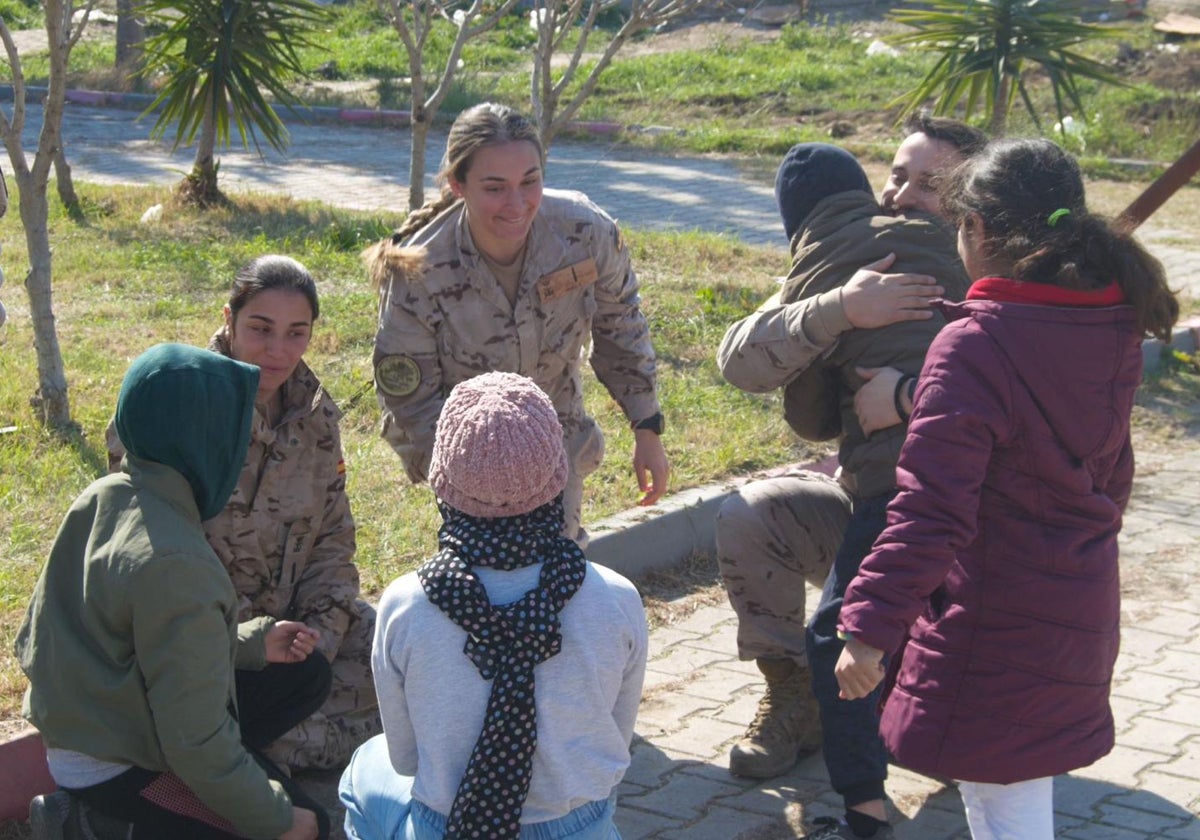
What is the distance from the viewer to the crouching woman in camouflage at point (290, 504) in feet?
12.6

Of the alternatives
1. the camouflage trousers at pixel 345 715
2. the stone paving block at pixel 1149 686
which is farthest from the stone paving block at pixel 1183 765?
the camouflage trousers at pixel 345 715

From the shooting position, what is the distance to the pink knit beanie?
257 centimetres

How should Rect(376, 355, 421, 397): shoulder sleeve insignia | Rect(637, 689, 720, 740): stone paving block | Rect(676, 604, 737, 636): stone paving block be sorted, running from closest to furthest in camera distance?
Rect(376, 355, 421, 397): shoulder sleeve insignia, Rect(637, 689, 720, 740): stone paving block, Rect(676, 604, 737, 636): stone paving block

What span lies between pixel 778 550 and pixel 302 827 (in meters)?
1.52

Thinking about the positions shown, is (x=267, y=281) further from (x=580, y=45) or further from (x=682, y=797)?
(x=580, y=45)

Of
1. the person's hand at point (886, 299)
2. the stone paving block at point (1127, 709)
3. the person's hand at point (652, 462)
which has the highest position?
the person's hand at point (886, 299)

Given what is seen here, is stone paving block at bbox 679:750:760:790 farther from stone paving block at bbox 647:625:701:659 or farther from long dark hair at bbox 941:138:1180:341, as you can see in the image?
long dark hair at bbox 941:138:1180:341

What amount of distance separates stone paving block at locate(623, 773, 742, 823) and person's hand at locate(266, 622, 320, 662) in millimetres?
954

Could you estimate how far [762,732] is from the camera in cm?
405

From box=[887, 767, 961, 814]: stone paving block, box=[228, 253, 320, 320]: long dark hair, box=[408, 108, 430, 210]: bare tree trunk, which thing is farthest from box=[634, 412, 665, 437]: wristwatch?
box=[408, 108, 430, 210]: bare tree trunk

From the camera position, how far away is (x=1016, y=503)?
300cm

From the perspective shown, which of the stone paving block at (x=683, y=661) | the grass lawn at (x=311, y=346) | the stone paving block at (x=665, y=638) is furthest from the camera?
the grass lawn at (x=311, y=346)

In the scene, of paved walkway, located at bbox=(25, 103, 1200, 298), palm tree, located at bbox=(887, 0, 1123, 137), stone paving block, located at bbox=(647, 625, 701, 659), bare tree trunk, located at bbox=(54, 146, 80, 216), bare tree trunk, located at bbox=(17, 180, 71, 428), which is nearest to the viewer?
stone paving block, located at bbox=(647, 625, 701, 659)

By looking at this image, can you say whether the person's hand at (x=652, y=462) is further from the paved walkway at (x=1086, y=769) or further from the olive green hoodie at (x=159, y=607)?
the olive green hoodie at (x=159, y=607)
